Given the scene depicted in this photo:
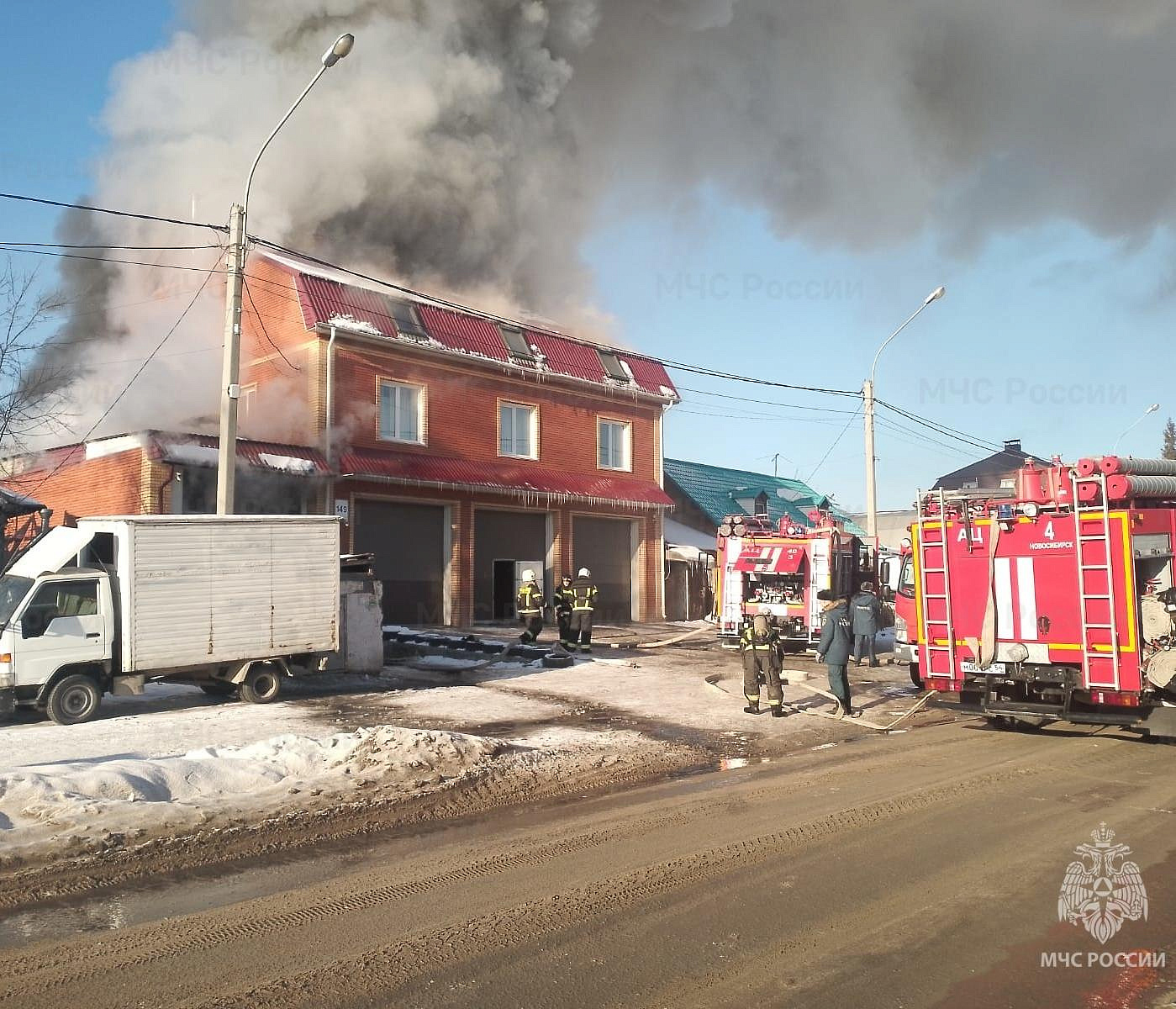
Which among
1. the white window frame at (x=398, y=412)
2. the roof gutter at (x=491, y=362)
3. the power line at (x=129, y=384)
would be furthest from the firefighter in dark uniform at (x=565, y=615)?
the power line at (x=129, y=384)

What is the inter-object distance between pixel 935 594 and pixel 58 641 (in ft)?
32.8

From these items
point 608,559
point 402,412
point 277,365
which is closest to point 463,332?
point 402,412

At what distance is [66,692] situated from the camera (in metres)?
10.9

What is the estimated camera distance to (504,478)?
24984 millimetres

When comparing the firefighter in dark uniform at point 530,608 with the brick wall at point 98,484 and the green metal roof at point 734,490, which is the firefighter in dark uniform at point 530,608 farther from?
the green metal roof at point 734,490

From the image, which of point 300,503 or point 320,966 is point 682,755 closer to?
point 320,966

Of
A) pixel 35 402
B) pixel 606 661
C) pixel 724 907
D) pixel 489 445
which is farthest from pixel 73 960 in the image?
pixel 489 445

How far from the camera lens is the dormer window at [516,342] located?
2602 centimetres

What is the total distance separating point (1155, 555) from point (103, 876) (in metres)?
9.70

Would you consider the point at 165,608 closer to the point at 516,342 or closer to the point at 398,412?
the point at 398,412

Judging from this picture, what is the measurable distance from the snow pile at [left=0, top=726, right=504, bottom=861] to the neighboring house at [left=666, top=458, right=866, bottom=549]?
74.7 feet

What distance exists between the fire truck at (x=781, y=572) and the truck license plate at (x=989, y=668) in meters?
8.42

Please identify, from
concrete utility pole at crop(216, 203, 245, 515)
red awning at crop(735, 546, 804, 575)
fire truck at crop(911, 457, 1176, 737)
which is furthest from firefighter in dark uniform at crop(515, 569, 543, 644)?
fire truck at crop(911, 457, 1176, 737)

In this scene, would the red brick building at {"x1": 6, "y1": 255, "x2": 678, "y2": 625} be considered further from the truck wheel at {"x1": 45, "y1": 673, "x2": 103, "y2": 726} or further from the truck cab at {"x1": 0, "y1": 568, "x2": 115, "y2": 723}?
the truck wheel at {"x1": 45, "y1": 673, "x2": 103, "y2": 726}
